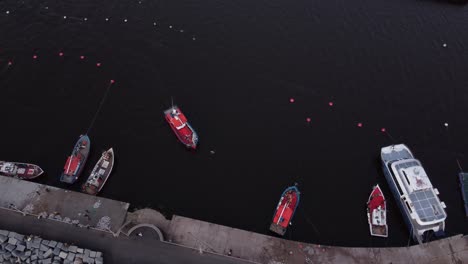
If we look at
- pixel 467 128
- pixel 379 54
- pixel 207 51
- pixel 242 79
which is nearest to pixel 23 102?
pixel 207 51

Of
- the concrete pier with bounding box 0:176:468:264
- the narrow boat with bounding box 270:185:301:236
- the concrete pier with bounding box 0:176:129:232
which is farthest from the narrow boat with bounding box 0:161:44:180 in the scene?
the narrow boat with bounding box 270:185:301:236

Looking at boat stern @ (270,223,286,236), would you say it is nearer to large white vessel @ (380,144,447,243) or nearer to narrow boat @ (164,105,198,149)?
narrow boat @ (164,105,198,149)

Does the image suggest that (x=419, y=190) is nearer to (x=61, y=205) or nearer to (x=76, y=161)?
(x=76, y=161)

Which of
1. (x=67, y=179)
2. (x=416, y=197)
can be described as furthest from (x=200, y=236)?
(x=416, y=197)

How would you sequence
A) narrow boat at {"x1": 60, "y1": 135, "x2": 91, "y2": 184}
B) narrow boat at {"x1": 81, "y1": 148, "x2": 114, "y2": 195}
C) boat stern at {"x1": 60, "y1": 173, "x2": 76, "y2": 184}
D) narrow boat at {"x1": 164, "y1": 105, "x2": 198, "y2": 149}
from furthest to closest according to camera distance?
narrow boat at {"x1": 164, "y1": 105, "x2": 198, "y2": 149}, narrow boat at {"x1": 60, "y1": 135, "x2": 91, "y2": 184}, boat stern at {"x1": 60, "y1": 173, "x2": 76, "y2": 184}, narrow boat at {"x1": 81, "y1": 148, "x2": 114, "y2": 195}

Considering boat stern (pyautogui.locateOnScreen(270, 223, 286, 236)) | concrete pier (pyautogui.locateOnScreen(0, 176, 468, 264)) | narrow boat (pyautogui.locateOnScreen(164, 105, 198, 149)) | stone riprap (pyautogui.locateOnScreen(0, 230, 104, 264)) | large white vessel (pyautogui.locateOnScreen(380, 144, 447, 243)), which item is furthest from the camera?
narrow boat (pyautogui.locateOnScreen(164, 105, 198, 149))

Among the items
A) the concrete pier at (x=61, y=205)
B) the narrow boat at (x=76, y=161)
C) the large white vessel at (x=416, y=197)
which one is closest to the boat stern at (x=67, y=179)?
the narrow boat at (x=76, y=161)
